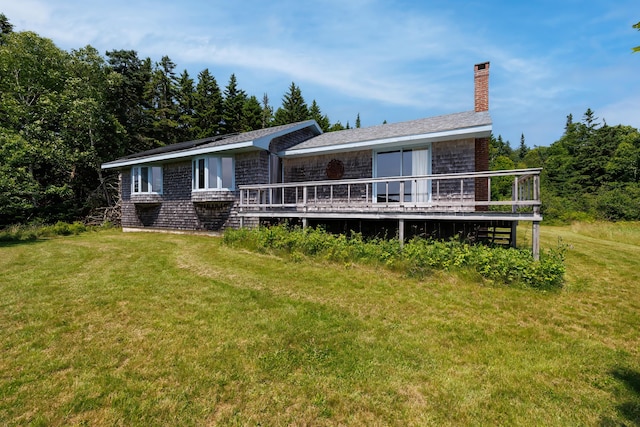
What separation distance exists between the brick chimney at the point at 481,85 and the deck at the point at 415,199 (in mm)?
2906

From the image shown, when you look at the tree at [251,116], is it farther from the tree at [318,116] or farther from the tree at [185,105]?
the tree at [318,116]

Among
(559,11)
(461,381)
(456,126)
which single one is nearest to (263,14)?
(456,126)

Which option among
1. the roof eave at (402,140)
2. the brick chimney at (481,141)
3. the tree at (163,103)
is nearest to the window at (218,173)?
the roof eave at (402,140)

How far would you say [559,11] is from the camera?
711 centimetres

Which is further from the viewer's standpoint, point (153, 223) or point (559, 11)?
point (153, 223)

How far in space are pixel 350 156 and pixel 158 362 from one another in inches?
404

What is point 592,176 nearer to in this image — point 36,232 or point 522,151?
point 522,151

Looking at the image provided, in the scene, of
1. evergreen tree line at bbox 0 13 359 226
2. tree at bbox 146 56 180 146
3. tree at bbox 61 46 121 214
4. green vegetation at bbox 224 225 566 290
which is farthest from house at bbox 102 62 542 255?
tree at bbox 146 56 180 146

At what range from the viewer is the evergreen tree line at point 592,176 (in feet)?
102

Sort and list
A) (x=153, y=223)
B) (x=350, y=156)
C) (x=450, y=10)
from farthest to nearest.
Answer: (x=153, y=223) < (x=350, y=156) < (x=450, y=10)

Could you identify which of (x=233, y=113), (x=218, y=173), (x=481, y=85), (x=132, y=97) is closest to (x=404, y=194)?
(x=481, y=85)

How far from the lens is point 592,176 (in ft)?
141

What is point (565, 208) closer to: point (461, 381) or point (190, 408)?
point (461, 381)

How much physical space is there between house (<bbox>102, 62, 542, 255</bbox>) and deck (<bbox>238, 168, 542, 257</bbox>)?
4cm
